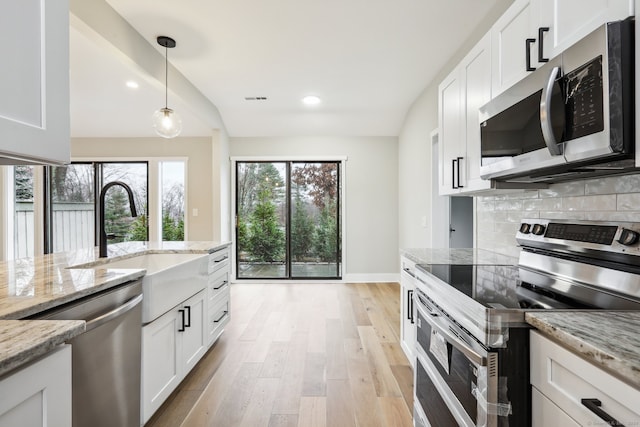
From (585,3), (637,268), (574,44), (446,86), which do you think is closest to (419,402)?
(637,268)

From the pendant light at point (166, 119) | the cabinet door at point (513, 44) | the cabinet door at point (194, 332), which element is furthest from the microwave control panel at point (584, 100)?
the pendant light at point (166, 119)

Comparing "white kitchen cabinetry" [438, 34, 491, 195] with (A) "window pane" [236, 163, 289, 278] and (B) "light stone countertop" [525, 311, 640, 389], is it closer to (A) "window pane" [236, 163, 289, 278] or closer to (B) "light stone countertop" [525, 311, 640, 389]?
(B) "light stone countertop" [525, 311, 640, 389]

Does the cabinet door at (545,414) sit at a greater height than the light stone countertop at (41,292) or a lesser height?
lesser

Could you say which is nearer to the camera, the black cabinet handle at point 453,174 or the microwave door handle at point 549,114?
the microwave door handle at point 549,114

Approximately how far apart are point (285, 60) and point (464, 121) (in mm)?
1897

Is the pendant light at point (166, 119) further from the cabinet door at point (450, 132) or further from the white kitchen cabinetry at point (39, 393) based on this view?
the white kitchen cabinetry at point (39, 393)

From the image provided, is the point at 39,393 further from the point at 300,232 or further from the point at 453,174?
the point at 300,232

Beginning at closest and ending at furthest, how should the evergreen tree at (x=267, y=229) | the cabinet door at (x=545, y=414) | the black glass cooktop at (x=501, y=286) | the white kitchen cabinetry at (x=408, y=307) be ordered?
the cabinet door at (x=545, y=414) < the black glass cooktop at (x=501, y=286) < the white kitchen cabinetry at (x=408, y=307) < the evergreen tree at (x=267, y=229)

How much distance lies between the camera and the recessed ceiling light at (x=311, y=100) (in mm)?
4090

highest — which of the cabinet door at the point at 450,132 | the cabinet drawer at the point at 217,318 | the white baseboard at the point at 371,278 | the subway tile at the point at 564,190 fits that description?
the cabinet door at the point at 450,132

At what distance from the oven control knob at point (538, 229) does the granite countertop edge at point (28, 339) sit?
1854 mm

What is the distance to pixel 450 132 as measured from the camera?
7.31 ft

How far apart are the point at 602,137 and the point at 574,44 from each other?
14.2 inches

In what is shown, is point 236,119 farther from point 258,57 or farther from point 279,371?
point 279,371
